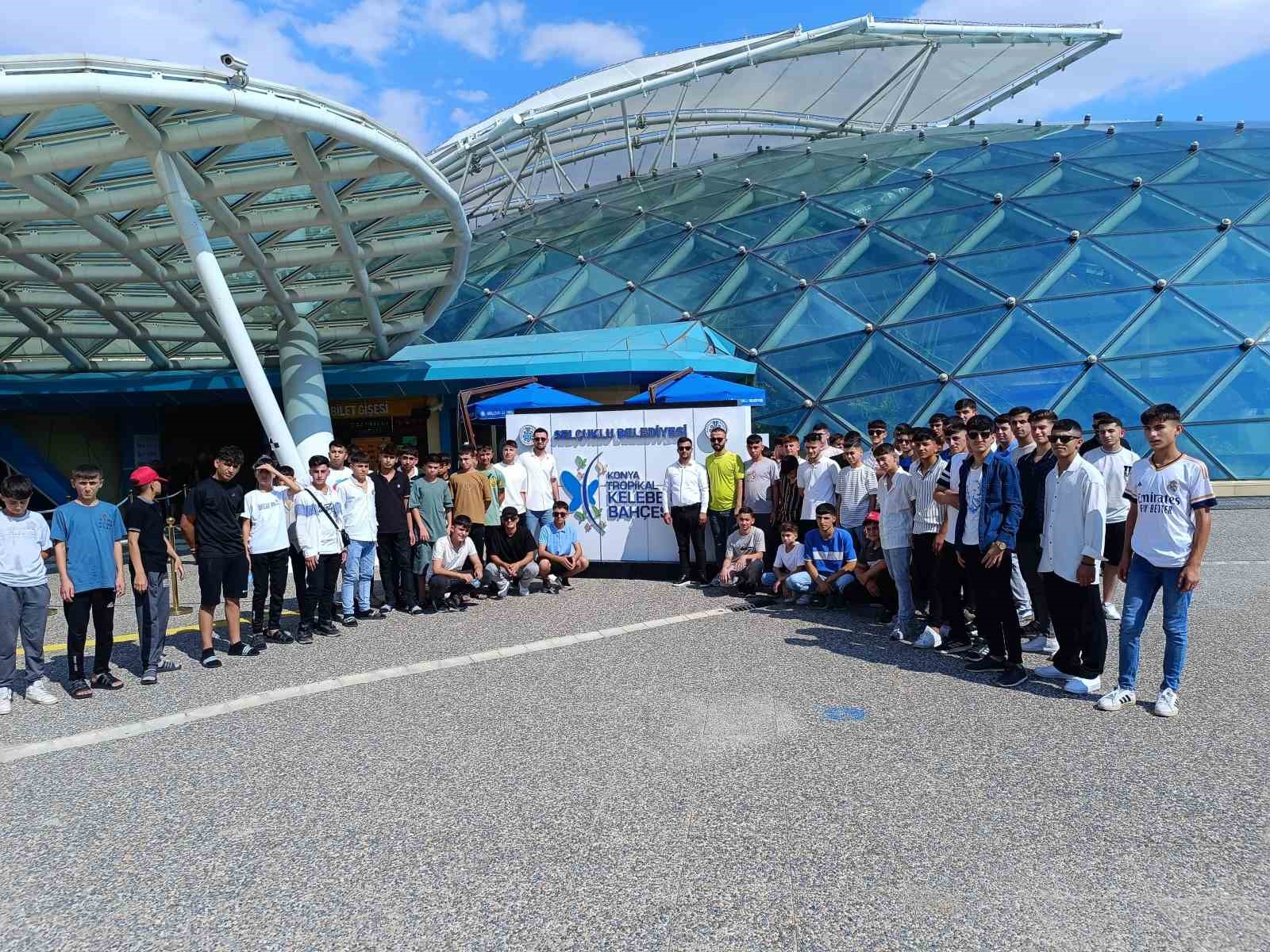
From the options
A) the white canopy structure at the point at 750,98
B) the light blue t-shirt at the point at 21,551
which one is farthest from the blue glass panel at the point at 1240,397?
the light blue t-shirt at the point at 21,551

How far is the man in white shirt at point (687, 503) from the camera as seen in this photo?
387 inches

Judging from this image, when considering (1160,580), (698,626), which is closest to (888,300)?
(698,626)

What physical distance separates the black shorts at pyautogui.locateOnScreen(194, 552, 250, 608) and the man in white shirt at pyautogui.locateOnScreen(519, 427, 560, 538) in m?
3.58

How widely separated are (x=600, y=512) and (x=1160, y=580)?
6.85 meters

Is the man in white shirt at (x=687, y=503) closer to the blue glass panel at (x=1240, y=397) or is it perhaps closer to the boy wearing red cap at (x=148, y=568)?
the boy wearing red cap at (x=148, y=568)

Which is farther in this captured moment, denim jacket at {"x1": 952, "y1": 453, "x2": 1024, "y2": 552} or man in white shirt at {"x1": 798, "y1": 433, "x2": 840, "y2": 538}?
man in white shirt at {"x1": 798, "y1": 433, "x2": 840, "y2": 538}

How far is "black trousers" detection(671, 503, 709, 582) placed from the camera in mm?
9852

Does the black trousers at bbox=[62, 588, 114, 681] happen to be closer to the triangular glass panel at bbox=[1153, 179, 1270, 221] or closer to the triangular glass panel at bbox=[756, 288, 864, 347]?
the triangular glass panel at bbox=[756, 288, 864, 347]

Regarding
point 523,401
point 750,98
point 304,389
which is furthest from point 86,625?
point 750,98

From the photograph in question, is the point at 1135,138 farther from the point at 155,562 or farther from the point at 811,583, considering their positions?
the point at 155,562

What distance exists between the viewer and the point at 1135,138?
71.3 feet

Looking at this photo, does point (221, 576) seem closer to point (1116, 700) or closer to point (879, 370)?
point (1116, 700)

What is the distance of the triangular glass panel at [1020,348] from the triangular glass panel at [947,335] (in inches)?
8.6

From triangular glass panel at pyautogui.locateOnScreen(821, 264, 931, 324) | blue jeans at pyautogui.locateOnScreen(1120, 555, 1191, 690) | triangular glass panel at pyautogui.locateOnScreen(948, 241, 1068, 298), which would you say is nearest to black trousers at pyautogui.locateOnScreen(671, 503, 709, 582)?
blue jeans at pyautogui.locateOnScreen(1120, 555, 1191, 690)
